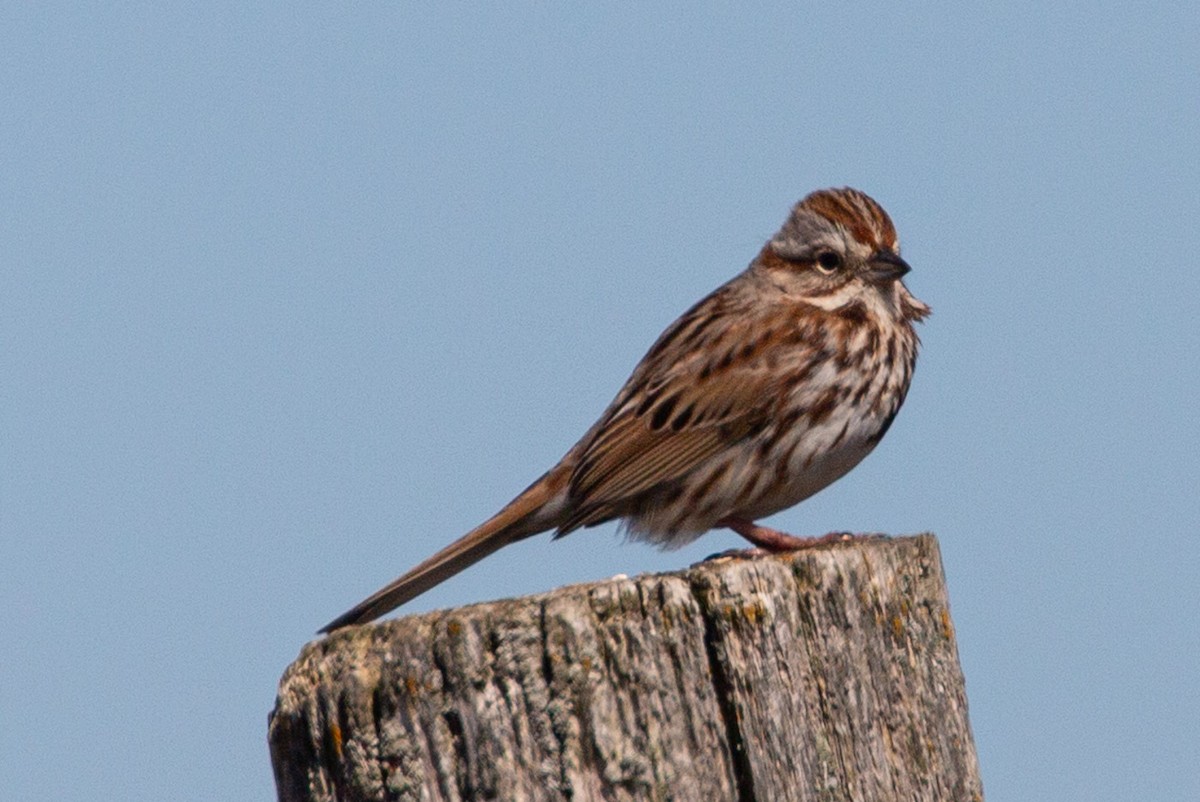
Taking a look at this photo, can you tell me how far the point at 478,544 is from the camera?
8.07 meters

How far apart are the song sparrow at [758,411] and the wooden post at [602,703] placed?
146 inches

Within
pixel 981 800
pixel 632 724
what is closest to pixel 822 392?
pixel 981 800

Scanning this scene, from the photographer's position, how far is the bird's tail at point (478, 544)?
708 centimetres

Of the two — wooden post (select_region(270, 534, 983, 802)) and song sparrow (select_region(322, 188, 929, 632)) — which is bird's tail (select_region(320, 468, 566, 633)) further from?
wooden post (select_region(270, 534, 983, 802))

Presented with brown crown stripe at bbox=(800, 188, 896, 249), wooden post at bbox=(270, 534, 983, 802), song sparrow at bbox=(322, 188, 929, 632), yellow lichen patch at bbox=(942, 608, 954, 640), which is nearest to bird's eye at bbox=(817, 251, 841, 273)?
song sparrow at bbox=(322, 188, 929, 632)

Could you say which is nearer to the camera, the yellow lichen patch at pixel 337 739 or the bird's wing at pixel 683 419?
the yellow lichen patch at pixel 337 739

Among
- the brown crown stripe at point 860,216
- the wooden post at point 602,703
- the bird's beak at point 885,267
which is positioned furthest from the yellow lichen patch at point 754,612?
the brown crown stripe at point 860,216

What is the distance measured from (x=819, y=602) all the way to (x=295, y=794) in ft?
4.37

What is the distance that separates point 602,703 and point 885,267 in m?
5.06

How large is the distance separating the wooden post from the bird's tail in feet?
7.82

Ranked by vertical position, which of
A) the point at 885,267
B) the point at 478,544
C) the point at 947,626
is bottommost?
the point at 947,626

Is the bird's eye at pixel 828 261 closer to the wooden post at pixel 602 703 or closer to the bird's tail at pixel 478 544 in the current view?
the bird's tail at pixel 478 544

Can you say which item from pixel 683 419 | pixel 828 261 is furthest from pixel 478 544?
pixel 828 261

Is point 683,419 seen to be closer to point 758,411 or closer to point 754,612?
point 758,411
